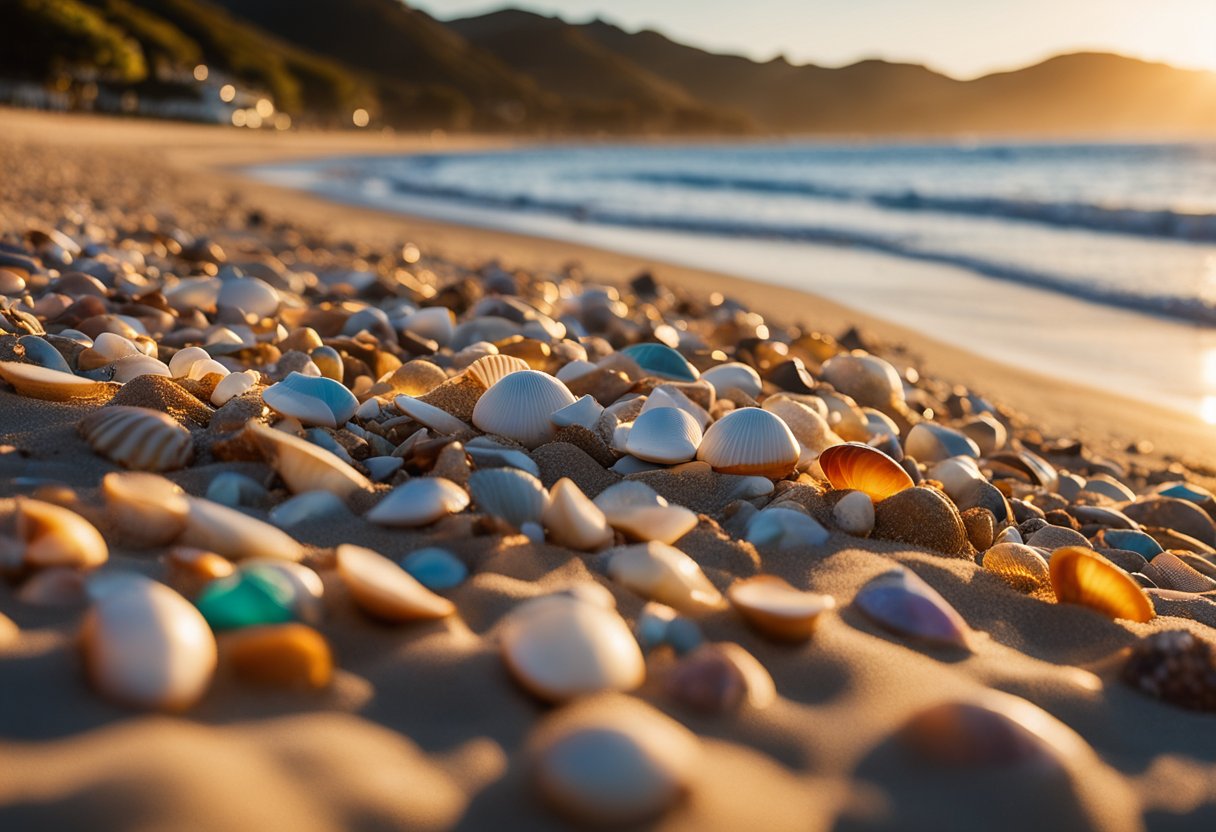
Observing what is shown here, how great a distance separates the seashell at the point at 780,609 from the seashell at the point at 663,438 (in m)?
0.67

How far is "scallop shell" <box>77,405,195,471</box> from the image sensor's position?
5.84ft

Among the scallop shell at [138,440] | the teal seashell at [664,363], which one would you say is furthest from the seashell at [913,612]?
the teal seashell at [664,363]

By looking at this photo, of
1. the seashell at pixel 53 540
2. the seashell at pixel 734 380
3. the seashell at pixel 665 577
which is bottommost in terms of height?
the seashell at pixel 665 577

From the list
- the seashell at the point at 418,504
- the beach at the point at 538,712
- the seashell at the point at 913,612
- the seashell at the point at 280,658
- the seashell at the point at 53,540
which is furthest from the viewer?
the seashell at the point at 418,504

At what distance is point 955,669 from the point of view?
4.71 feet

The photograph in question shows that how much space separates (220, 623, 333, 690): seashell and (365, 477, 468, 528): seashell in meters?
0.48

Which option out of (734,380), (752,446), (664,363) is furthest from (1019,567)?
(664,363)

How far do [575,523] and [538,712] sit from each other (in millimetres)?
513

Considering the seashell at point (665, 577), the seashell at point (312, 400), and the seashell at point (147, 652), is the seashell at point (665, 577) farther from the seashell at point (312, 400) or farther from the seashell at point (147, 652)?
the seashell at point (312, 400)

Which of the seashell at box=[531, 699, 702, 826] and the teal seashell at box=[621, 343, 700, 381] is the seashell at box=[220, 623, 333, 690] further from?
the teal seashell at box=[621, 343, 700, 381]

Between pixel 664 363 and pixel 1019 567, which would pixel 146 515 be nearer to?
pixel 1019 567

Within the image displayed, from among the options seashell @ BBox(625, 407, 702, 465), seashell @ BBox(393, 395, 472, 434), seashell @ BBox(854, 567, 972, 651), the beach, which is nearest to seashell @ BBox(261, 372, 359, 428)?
seashell @ BBox(393, 395, 472, 434)

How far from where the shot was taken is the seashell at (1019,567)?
1808mm

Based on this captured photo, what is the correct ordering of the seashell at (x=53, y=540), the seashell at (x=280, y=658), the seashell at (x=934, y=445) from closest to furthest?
1. the seashell at (x=280, y=658)
2. the seashell at (x=53, y=540)
3. the seashell at (x=934, y=445)
